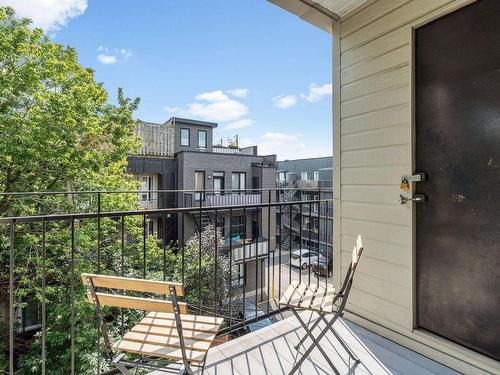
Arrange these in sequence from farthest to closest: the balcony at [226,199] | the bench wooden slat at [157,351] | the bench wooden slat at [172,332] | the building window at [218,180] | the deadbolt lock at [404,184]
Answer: the building window at [218,180] < the balcony at [226,199] < the deadbolt lock at [404,184] < the bench wooden slat at [172,332] < the bench wooden slat at [157,351]

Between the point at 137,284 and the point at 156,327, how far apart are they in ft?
1.56

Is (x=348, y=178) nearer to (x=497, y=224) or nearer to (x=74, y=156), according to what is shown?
(x=497, y=224)

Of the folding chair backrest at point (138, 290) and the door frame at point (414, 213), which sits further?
the door frame at point (414, 213)

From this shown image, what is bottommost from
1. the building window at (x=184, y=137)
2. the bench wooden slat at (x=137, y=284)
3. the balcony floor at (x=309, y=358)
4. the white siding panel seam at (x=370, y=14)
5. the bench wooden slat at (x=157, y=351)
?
the balcony floor at (x=309, y=358)

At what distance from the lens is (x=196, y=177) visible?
1203 cm

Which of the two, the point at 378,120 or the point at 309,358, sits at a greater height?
the point at 378,120

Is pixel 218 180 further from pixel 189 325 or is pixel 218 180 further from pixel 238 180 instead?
pixel 189 325

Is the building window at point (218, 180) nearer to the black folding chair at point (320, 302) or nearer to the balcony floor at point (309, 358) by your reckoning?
the balcony floor at point (309, 358)

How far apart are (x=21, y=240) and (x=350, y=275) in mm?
7286

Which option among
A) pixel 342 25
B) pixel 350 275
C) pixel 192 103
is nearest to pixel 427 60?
pixel 342 25

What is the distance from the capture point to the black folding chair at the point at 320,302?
144 cm

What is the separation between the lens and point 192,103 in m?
17.4

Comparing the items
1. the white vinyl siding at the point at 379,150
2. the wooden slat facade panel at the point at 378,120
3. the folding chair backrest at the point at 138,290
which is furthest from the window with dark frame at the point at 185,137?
the folding chair backrest at the point at 138,290

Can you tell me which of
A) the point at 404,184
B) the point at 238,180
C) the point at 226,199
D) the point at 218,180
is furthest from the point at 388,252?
the point at 238,180
